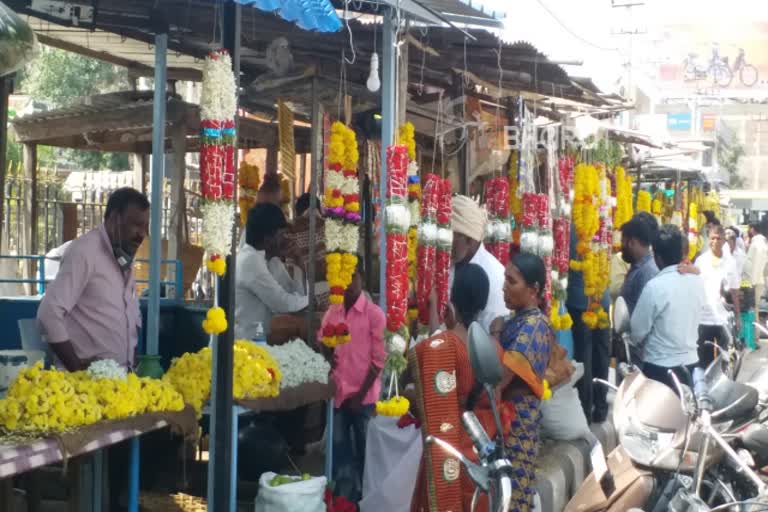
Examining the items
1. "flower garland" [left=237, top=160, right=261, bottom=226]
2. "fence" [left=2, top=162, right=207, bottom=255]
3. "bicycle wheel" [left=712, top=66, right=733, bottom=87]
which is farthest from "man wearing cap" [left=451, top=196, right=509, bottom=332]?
"bicycle wheel" [left=712, top=66, right=733, bottom=87]

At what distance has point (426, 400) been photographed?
418cm

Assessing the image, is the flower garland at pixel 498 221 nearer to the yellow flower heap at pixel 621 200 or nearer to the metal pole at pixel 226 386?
the metal pole at pixel 226 386

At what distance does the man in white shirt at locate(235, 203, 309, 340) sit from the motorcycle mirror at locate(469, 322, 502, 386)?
10.8 ft

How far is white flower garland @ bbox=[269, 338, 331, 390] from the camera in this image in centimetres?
588

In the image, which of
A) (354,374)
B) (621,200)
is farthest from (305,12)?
(621,200)

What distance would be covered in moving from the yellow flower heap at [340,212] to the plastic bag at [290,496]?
1141mm

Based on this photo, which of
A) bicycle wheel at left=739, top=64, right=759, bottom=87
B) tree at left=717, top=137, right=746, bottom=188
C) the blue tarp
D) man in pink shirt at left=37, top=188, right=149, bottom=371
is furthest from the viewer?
tree at left=717, top=137, right=746, bottom=188

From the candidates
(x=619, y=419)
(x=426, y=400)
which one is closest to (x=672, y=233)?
(x=619, y=419)

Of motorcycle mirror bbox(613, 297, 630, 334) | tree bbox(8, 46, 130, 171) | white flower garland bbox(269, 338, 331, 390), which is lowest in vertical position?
white flower garland bbox(269, 338, 331, 390)

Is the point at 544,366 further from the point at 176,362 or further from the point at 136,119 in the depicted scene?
the point at 136,119

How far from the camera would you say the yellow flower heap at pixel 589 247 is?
370 inches

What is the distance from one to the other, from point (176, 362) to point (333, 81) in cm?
273

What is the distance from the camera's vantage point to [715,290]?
11.6 m

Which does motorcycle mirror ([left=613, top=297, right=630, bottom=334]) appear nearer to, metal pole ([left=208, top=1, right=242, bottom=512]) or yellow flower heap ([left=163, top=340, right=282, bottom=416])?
yellow flower heap ([left=163, top=340, right=282, bottom=416])
